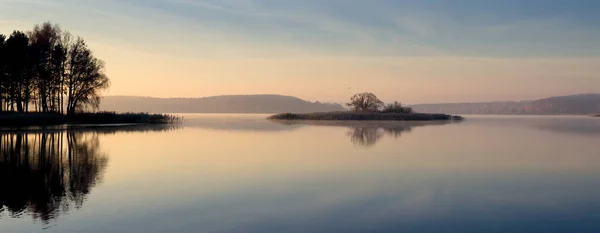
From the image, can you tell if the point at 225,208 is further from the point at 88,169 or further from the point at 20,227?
the point at 88,169

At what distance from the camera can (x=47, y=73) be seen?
219ft

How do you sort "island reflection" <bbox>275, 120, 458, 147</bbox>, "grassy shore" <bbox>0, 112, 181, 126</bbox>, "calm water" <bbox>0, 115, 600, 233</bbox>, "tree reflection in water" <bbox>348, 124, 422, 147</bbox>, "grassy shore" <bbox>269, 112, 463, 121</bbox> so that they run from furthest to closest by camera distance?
1. "grassy shore" <bbox>269, 112, 463, 121</bbox>
2. "grassy shore" <bbox>0, 112, 181, 126</bbox>
3. "island reflection" <bbox>275, 120, 458, 147</bbox>
4. "tree reflection in water" <bbox>348, 124, 422, 147</bbox>
5. "calm water" <bbox>0, 115, 600, 233</bbox>

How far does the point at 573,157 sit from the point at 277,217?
20.6 metres

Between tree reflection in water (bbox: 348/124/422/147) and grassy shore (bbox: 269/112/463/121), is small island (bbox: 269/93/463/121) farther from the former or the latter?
tree reflection in water (bbox: 348/124/422/147)

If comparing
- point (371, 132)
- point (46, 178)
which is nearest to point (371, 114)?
point (371, 132)

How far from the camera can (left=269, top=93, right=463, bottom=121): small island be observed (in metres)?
108

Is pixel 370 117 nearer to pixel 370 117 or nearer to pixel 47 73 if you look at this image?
pixel 370 117

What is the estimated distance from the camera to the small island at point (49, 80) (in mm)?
62562

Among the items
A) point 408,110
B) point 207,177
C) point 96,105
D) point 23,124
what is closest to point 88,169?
point 207,177

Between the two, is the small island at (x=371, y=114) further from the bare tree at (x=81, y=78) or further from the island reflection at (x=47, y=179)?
the island reflection at (x=47, y=179)

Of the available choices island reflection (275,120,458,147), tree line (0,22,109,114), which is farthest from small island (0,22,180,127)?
island reflection (275,120,458,147)

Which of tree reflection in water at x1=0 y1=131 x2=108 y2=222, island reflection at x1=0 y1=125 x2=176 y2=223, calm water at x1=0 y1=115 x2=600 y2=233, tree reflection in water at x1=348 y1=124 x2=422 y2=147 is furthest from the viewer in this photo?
tree reflection in water at x1=348 y1=124 x2=422 y2=147

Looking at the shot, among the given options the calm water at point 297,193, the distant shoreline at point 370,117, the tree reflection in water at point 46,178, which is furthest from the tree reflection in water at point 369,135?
the distant shoreline at point 370,117

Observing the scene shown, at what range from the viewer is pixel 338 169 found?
21.2 metres
